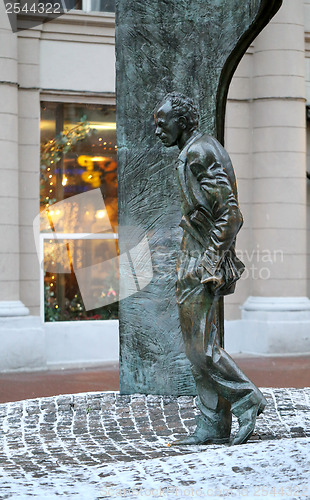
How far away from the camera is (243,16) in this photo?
22.0ft

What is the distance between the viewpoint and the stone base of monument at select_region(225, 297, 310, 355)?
40.4ft

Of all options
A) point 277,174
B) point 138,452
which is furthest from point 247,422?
point 277,174

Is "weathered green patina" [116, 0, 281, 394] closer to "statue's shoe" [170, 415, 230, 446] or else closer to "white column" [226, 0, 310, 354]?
"statue's shoe" [170, 415, 230, 446]

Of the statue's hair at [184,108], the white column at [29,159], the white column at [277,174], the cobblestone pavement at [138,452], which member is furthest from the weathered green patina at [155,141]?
the white column at [277,174]

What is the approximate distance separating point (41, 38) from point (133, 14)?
15.7 ft

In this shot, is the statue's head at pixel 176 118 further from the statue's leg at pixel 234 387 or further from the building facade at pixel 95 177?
the building facade at pixel 95 177

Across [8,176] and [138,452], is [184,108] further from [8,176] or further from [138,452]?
[8,176]

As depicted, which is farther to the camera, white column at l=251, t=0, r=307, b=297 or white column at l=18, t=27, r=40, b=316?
white column at l=251, t=0, r=307, b=297

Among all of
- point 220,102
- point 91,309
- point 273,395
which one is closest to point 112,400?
point 273,395

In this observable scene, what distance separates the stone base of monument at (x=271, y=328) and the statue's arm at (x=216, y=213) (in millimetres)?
7350

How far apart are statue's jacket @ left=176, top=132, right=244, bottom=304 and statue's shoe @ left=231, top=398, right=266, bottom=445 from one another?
70 centimetres

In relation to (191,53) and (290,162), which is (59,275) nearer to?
(290,162)

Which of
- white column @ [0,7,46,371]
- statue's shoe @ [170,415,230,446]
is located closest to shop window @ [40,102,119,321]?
white column @ [0,7,46,371]

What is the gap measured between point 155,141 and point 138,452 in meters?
2.80
